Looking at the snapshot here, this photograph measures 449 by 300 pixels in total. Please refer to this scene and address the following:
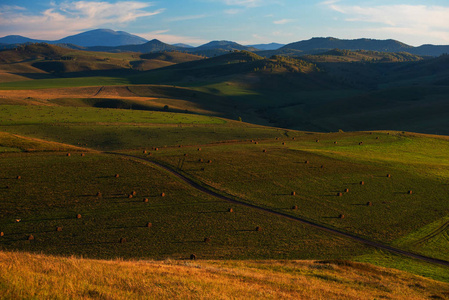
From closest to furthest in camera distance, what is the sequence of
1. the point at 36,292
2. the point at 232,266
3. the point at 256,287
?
the point at 36,292
the point at 256,287
the point at 232,266

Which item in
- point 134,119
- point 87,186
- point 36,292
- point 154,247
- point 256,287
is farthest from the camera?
point 134,119

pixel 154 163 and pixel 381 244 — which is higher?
pixel 154 163

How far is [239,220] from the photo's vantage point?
4678cm

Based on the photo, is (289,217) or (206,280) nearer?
(206,280)

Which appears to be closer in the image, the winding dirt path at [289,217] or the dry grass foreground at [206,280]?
the dry grass foreground at [206,280]

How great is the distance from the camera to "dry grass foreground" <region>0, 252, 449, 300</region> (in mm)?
19484

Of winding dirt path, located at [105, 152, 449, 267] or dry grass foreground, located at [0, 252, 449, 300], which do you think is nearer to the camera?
dry grass foreground, located at [0, 252, 449, 300]

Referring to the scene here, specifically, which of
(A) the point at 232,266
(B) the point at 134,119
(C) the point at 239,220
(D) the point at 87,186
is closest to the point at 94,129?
(B) the point at 134,119

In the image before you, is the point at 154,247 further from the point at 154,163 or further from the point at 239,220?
the point at 154,163

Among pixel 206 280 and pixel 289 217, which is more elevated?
pixel 206 280

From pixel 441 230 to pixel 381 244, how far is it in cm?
1049

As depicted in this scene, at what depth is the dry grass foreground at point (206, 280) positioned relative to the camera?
19484 mm

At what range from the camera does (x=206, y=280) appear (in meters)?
24.4

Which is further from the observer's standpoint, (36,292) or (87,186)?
(87,186)
